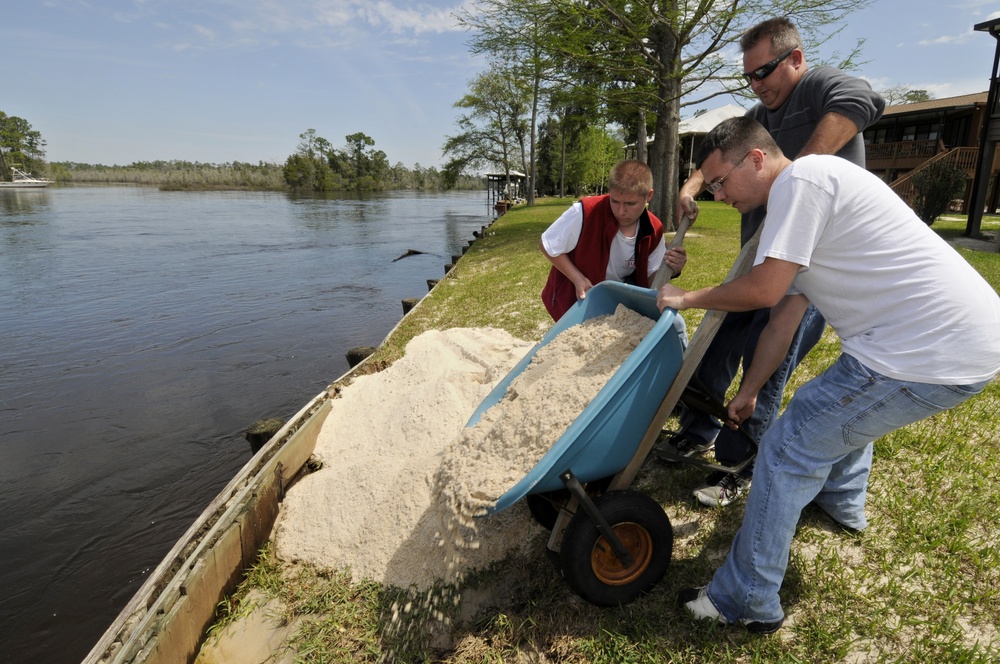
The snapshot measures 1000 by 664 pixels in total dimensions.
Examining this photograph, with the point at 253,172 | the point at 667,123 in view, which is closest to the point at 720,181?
the point at 667,123

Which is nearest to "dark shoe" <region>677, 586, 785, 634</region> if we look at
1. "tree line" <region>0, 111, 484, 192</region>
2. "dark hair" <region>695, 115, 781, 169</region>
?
"dark hair" <region>695, 115, 781, 169</region>

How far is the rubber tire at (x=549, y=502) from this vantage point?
7.85 feet

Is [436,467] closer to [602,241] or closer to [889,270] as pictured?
[602,241]

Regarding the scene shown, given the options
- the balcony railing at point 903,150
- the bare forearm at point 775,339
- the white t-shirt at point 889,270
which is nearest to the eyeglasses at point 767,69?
the white t-shirt at point 889,270

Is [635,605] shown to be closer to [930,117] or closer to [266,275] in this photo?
[266,275]

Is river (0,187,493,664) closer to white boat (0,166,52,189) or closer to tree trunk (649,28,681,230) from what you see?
tree trunk (649,28,681,230)

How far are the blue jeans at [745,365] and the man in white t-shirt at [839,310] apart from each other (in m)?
0.64

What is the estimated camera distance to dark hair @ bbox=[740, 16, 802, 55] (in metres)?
2.46

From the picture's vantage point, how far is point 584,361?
8.20 feet

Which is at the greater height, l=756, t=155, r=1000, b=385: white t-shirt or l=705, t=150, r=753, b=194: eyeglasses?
l=705, t=150, r=753, b=194: eyeglasses

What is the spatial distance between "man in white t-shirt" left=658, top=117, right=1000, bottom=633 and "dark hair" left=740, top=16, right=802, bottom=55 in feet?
2.81

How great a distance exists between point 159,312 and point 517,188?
50.4 m

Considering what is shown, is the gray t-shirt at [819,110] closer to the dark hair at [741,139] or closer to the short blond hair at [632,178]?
the short blond hair at [632,178]

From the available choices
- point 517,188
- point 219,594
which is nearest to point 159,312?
point 219,594
